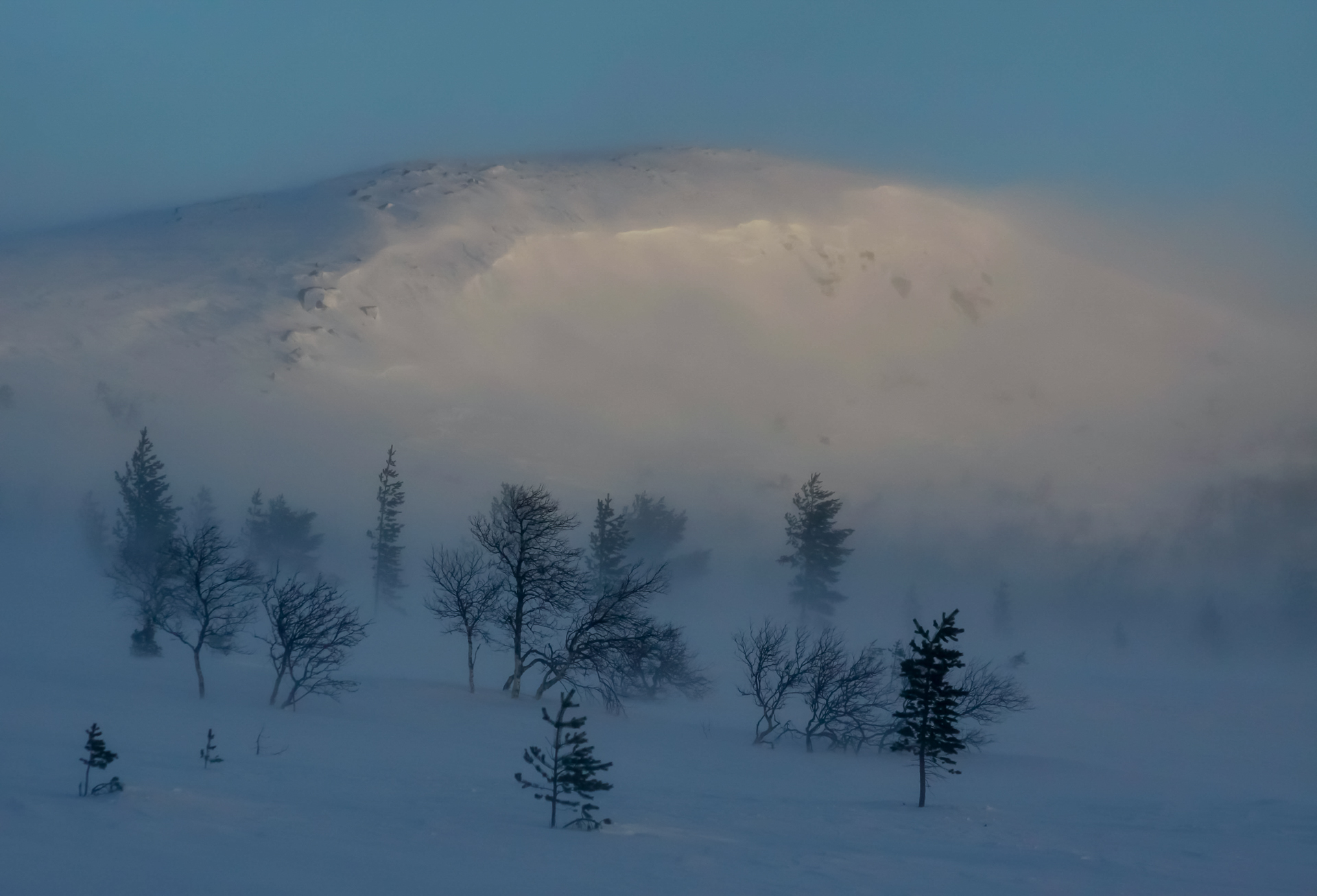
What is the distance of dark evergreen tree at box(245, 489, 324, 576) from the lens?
55.1 m

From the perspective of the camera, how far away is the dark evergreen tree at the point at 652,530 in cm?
6644

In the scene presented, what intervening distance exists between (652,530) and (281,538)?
25.3 m

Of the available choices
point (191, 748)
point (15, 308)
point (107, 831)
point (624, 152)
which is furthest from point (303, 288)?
point (107, 831)

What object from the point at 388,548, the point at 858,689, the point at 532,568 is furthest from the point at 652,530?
the point at 858,689

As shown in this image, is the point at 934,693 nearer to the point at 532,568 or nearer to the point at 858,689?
the point at 858,689

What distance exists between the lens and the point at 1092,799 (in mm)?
21875

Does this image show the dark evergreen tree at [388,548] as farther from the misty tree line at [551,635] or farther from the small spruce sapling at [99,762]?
the small spruce sapling at [99,762]

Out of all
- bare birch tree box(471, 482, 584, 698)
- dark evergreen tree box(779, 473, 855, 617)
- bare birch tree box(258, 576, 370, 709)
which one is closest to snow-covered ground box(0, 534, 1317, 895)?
bare birch tree box(258, 576, 370, 709)

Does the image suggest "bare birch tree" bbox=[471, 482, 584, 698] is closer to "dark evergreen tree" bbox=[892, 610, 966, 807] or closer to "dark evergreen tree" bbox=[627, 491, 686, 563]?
"dark evergreen tree" bbox=[892, 610, 966, 807]

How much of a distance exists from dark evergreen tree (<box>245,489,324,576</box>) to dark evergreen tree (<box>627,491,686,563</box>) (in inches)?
867

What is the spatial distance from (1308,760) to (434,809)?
124 feet

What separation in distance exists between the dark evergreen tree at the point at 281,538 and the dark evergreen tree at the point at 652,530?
72.3 ft

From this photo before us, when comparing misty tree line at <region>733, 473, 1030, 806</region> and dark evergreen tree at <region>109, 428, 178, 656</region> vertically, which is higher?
dark evergreen tree at <region>109, 428, 178, 656</region>

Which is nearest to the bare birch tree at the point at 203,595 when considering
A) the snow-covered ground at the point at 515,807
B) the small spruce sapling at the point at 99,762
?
the snow-covered ground at the point at 515,807
